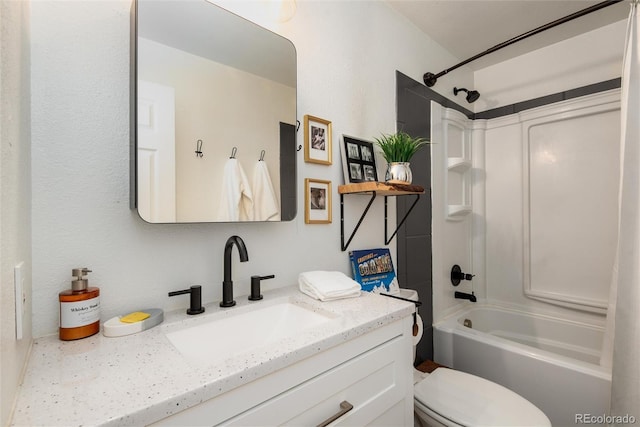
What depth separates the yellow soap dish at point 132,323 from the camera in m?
0.70

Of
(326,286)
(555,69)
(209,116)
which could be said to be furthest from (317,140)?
(555,69)

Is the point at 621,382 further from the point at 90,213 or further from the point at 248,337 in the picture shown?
the point at 90,213

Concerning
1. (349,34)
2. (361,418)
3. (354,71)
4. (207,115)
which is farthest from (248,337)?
(349,34)

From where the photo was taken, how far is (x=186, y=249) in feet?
3.01

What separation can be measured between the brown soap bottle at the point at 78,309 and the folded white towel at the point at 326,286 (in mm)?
607

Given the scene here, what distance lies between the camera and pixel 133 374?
539mm

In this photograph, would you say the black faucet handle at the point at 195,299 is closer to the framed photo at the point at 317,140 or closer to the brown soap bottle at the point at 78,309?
the brown soap bottle at the point at 78,309

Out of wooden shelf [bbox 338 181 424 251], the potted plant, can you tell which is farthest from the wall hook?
the potted plant

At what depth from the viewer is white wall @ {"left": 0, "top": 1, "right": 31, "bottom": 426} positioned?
0.43 m

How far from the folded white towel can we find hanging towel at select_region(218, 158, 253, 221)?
310mm

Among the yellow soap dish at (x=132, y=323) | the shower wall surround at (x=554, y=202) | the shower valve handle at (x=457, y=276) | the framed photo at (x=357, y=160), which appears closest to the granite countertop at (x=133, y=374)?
the yellow soap dish at (x=132, y=323)

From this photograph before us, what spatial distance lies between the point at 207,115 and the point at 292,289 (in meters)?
0.69

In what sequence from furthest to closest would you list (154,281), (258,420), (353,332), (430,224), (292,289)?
(430,224) < (292,289) < (154,281) < (353,332) < (258,420)

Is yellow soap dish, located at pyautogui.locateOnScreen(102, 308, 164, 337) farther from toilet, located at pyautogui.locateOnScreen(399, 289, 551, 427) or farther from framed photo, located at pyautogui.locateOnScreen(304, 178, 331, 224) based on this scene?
toilet, located at pyautogui.locateOnScreen(399, 289, 551, 427)
